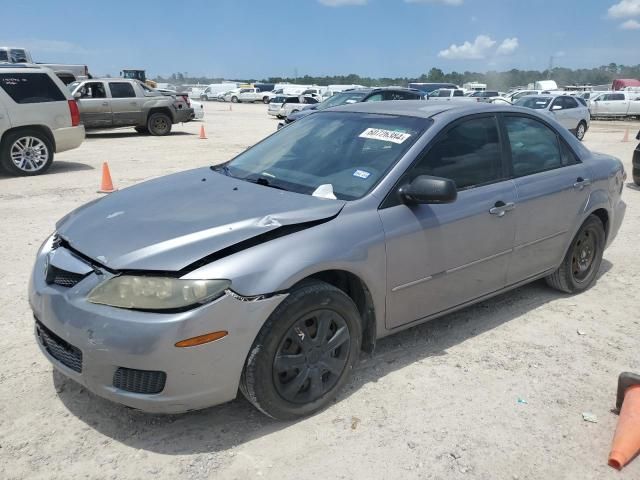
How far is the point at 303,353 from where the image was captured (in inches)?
118

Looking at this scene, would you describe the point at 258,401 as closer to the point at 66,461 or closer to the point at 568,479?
the point at 66,461

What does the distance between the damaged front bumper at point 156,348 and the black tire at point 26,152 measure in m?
8.65

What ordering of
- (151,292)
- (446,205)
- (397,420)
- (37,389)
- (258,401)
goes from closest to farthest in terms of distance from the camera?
(151,292)
(258,401)
(397,420)
(37,389)
(446,205)

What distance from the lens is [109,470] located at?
2662 mm

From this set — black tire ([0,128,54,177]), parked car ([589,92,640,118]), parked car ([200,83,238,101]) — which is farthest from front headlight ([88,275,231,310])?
parked car ([200,83,238,101])

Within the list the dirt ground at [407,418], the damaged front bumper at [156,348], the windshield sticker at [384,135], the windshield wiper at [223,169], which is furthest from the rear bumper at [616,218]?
the damaged front bumper at [156,348]

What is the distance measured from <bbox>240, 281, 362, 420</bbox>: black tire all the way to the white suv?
9103 millimetres

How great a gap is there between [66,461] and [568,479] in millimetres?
2395

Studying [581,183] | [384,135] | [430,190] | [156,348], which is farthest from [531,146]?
[156,348]

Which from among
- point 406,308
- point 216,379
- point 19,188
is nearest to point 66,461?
point 216,379

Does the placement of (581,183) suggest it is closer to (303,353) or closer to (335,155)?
(335,155)

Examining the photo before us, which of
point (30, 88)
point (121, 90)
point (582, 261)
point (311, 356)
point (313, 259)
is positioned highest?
point (30, 88)

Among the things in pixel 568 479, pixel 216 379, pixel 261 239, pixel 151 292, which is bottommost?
pixel 568 479

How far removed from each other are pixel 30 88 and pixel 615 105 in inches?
1276
